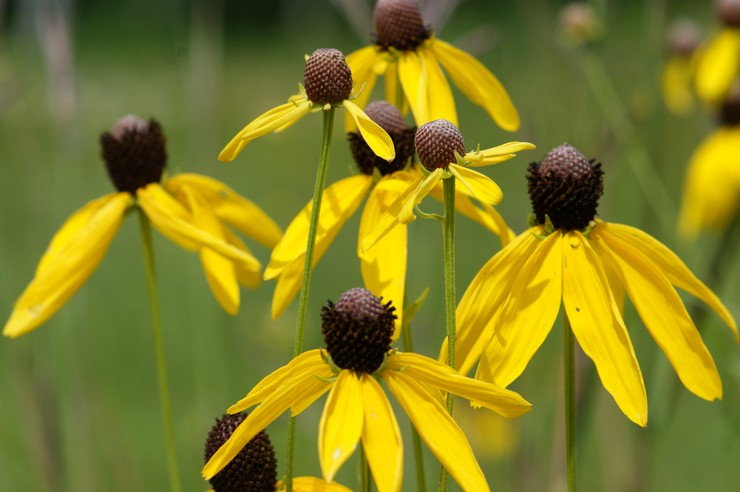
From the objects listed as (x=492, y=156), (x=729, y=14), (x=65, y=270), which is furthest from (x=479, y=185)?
(x=729, y=14)

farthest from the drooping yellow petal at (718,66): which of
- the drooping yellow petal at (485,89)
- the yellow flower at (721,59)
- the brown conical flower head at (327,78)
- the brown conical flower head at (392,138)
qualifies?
the brown conical flower head at (327,78)

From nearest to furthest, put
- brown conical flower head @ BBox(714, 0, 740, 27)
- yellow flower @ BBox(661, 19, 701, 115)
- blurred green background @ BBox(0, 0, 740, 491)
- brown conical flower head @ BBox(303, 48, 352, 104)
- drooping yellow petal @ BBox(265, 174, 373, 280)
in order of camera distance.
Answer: brown conical flower head @ BBox(303, 48, 352, 104)
drooping yellow petal @ BBox(265, 174, 373, 280)
blurred green background @ BBox(0, 0, 740, 491)
brown conical flower head @ BBox(714, 0, 740, 27)
yellow flower @ BBox(661, 19, 701, 115)

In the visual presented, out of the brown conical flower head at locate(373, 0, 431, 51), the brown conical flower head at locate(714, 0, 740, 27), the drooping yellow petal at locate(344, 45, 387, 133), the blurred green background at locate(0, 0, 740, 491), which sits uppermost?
the brown conical flower head at locate(714, 0, 740, 27)

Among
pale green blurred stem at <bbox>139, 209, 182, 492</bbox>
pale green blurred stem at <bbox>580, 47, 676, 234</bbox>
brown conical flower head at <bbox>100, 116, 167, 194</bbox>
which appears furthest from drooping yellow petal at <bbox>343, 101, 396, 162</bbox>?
pale green blurred stem at <bbox>580, 47, 676, 234</bbox>

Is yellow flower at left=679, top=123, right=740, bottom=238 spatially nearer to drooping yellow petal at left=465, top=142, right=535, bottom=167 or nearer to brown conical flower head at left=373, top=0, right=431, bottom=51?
brown conical flower head at left=373, top=0, right=431, bottom=51

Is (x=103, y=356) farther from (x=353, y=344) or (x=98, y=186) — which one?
(x=353, y=344)

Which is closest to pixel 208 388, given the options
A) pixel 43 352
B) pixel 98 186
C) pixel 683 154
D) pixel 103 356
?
pixel 43 352

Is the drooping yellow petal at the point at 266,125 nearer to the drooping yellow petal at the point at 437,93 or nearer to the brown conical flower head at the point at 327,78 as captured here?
the brown conical flower head at the point at 327,78
